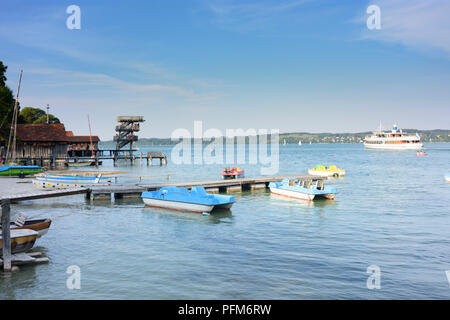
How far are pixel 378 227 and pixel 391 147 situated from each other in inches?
6086

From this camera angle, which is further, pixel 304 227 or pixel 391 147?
pixel 391 147

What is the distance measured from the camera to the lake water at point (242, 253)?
43.5 ft

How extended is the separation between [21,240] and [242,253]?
9.63 meters

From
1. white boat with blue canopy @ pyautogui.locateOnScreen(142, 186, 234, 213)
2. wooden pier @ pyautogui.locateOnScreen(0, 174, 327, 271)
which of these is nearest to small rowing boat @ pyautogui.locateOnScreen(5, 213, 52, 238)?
wooden pier @ pyautogui.locateOnScreen(0, 174, 327, 271)

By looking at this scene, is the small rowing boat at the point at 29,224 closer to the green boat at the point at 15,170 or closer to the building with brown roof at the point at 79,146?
the green boat at the point at 15,170

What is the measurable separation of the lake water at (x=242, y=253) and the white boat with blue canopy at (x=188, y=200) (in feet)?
2.34

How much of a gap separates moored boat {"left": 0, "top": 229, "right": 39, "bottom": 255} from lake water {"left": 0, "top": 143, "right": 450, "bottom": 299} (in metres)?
1.16

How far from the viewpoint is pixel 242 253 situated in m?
17.5

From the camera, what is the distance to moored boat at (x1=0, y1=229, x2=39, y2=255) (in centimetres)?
1590

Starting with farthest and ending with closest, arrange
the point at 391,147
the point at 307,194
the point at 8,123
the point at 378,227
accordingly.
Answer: the point at 391,147 → the point at 8,123 → the point at 307,194 → the point at 378,227

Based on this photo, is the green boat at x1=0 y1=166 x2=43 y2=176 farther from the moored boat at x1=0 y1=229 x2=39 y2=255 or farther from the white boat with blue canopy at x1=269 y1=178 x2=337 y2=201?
the moored boat at x1=0 y1=229 x2=39 y2=255
